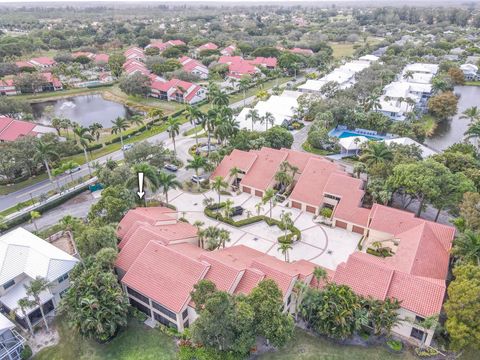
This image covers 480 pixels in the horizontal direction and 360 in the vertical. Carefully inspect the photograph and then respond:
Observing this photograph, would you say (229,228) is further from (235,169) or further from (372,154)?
(372,154)

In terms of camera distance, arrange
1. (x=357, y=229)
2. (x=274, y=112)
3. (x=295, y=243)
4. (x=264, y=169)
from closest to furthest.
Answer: (x=295, y=243), (x=357, y=229), (x=264, y=169), (x=274, y=112)

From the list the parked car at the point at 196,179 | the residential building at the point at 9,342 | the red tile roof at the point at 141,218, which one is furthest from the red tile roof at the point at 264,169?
the residential building at the point at 9,342

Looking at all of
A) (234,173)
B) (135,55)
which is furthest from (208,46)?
(234,173)

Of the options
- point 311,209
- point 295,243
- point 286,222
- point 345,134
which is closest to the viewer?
point 286,222

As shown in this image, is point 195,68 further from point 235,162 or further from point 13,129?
point 235,162

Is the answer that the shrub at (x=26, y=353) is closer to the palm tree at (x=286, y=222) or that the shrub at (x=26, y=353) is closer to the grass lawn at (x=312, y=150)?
the palm tree at (x=286, y=222)

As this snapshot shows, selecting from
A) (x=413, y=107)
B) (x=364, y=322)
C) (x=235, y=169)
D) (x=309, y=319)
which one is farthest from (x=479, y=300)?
(x=413, y=107)
